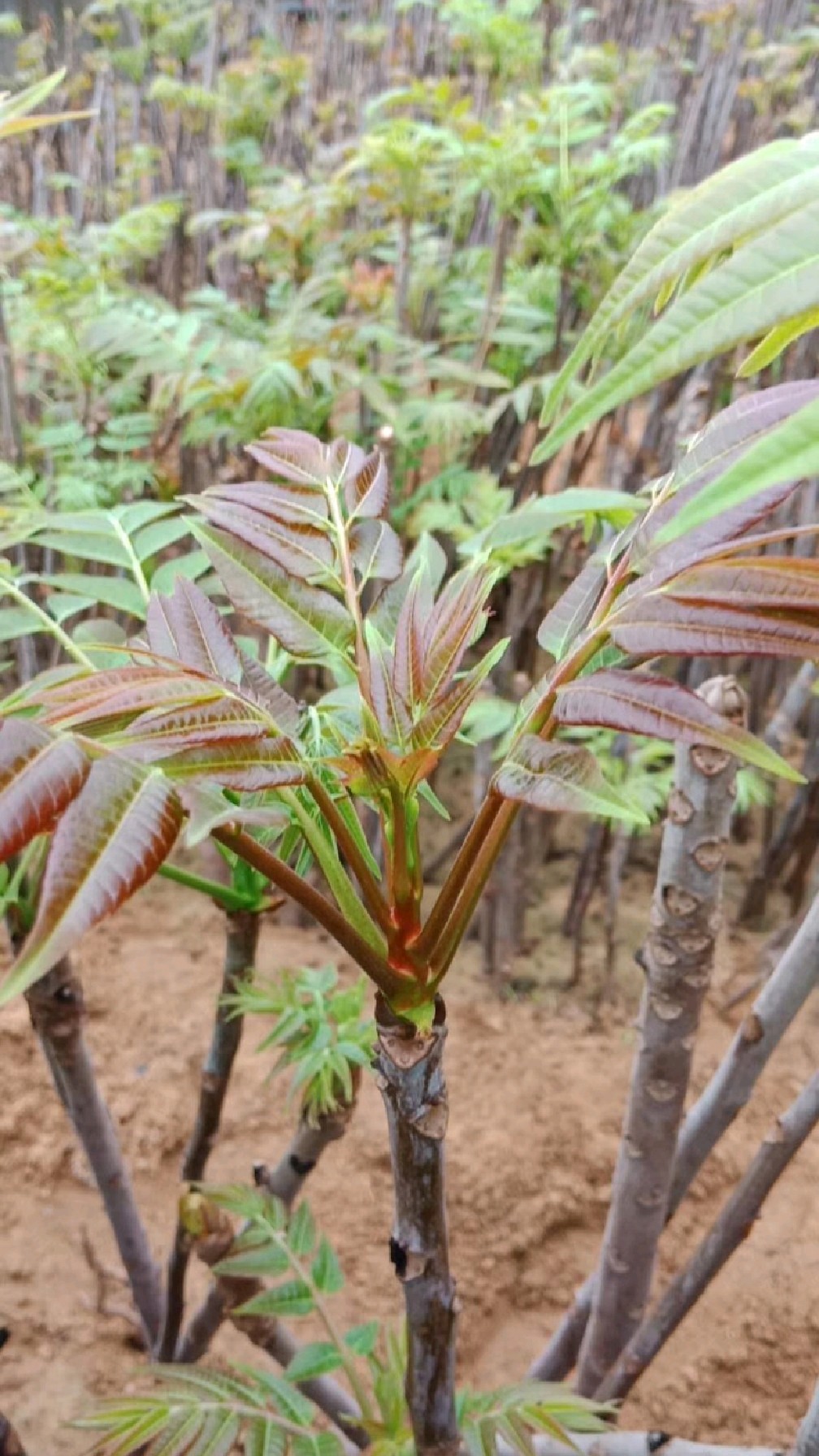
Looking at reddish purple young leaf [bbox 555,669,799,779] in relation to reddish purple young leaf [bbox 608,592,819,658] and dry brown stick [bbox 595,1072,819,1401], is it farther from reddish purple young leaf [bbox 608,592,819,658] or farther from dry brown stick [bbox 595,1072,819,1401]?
dry brown stick [bbox 595,1072,819,1401]

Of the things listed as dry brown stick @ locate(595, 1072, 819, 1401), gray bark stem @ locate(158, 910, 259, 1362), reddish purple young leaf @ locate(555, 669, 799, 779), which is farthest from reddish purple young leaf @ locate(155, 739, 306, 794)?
dry brown stick @ locate(595, 1072, 819, 1401)

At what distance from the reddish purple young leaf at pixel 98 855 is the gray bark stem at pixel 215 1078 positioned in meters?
0.44

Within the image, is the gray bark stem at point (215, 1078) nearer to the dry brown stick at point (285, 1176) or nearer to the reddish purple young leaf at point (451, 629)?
the dry brown stick at point (285, 1176)

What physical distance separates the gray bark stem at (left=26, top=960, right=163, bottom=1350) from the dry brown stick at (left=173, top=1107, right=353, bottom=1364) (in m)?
0.07

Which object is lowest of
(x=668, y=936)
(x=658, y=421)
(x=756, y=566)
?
Answer: (x=668, y=936)

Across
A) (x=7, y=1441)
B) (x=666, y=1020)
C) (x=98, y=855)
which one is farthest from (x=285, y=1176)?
(x=98, y=855)

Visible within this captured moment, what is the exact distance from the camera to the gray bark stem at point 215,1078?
32.9 inches

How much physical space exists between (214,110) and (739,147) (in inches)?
62.9

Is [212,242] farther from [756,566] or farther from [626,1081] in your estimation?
[756,566]

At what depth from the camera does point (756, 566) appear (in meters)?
0.41

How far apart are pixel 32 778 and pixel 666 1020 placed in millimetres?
552

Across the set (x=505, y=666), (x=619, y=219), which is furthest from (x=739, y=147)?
(x=505, y=666)

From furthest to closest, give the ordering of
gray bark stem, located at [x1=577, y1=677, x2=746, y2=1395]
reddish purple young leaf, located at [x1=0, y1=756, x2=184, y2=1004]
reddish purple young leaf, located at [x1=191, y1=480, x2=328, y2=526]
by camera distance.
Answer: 1. gray bark stem, located at [x1=577, y1=677, x2=746, y2=1395]
2. reddish purple young leaf, located at [x1=191, y1=480, x2=328, y2=526]
3. reddish purple young leaf, located at [x1=0, y1=756, x2=184, y2=1004]

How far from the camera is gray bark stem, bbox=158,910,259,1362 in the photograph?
84 cm
